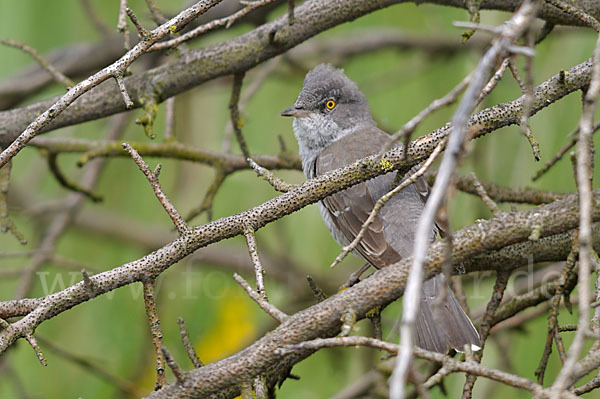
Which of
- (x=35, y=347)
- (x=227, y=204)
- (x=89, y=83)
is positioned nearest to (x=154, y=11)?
(x=89, y=83)

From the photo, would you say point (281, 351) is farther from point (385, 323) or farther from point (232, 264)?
point (232, 264)

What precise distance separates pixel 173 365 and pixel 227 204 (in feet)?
12.4

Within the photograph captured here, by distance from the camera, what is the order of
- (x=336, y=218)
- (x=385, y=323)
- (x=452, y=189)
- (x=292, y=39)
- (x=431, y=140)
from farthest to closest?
1. (x=385, y=323)
2. (x=336, y=218)
3. (x=292, y=39)
4. (x=431, y=140)
5. (x=452, y=189)

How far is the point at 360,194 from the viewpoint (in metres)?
4.01

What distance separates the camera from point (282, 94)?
6648mm

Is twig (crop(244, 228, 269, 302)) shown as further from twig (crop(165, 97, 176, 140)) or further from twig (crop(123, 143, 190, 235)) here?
twig (crop(165, 97, 176, 140))

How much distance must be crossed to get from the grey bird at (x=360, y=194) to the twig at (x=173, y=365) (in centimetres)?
94

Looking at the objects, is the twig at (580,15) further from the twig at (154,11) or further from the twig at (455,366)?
the twig at (154,11)

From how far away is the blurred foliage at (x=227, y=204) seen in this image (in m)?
4.90

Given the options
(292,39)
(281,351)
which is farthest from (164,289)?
(281,351)

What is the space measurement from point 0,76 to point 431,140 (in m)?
5.21

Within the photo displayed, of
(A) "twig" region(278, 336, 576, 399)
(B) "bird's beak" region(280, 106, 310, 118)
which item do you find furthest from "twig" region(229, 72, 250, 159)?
(A) "twig" region(278, 336, 576, 399)

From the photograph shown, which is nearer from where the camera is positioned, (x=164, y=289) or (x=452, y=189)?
(x=452, y=189)

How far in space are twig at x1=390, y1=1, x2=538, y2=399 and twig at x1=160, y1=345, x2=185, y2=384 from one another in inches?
30.3
